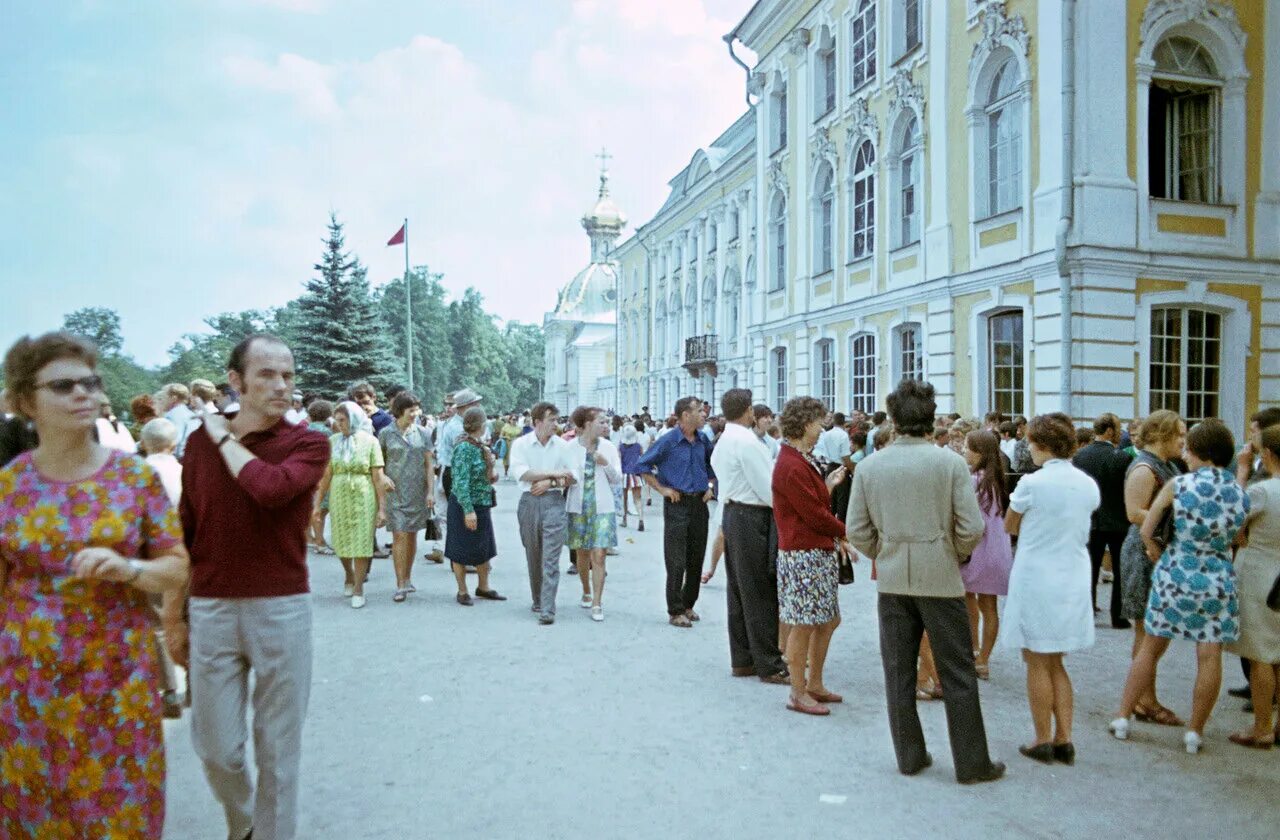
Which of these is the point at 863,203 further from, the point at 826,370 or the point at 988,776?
the point at 988,776

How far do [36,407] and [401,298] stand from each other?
82.9 m

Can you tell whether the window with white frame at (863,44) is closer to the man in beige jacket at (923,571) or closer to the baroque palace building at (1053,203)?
the baroque palace building at (1053,203)

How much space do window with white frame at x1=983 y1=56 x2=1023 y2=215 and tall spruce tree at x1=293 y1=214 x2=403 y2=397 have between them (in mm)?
26540

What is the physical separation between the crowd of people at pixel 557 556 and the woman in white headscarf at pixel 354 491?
0.03 metres

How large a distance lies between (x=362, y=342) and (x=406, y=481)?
2984 cm

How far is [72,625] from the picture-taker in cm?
301

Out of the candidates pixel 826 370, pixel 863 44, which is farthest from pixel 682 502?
pixel 863 44

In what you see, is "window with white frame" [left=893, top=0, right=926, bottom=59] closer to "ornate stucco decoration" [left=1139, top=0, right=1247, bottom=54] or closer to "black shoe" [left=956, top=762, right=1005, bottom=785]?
"ornate stucco decoration" [left=1139, top=0, right=1247, bottom=54]

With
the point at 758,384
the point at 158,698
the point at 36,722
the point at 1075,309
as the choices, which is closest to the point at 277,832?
the point at 158,698

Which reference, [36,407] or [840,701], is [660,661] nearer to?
[840,701]

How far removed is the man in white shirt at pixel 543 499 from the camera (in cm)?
885

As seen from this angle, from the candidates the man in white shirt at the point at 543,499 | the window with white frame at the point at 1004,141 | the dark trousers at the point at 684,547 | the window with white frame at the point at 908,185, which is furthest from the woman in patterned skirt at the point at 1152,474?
the window with white frame at the point at 908,185

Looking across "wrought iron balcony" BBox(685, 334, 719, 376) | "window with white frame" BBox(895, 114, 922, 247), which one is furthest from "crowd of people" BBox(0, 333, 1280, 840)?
"wrought iron balcony" BBox(685, 334, 719, 376)

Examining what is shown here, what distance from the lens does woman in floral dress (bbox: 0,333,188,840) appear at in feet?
9.75
